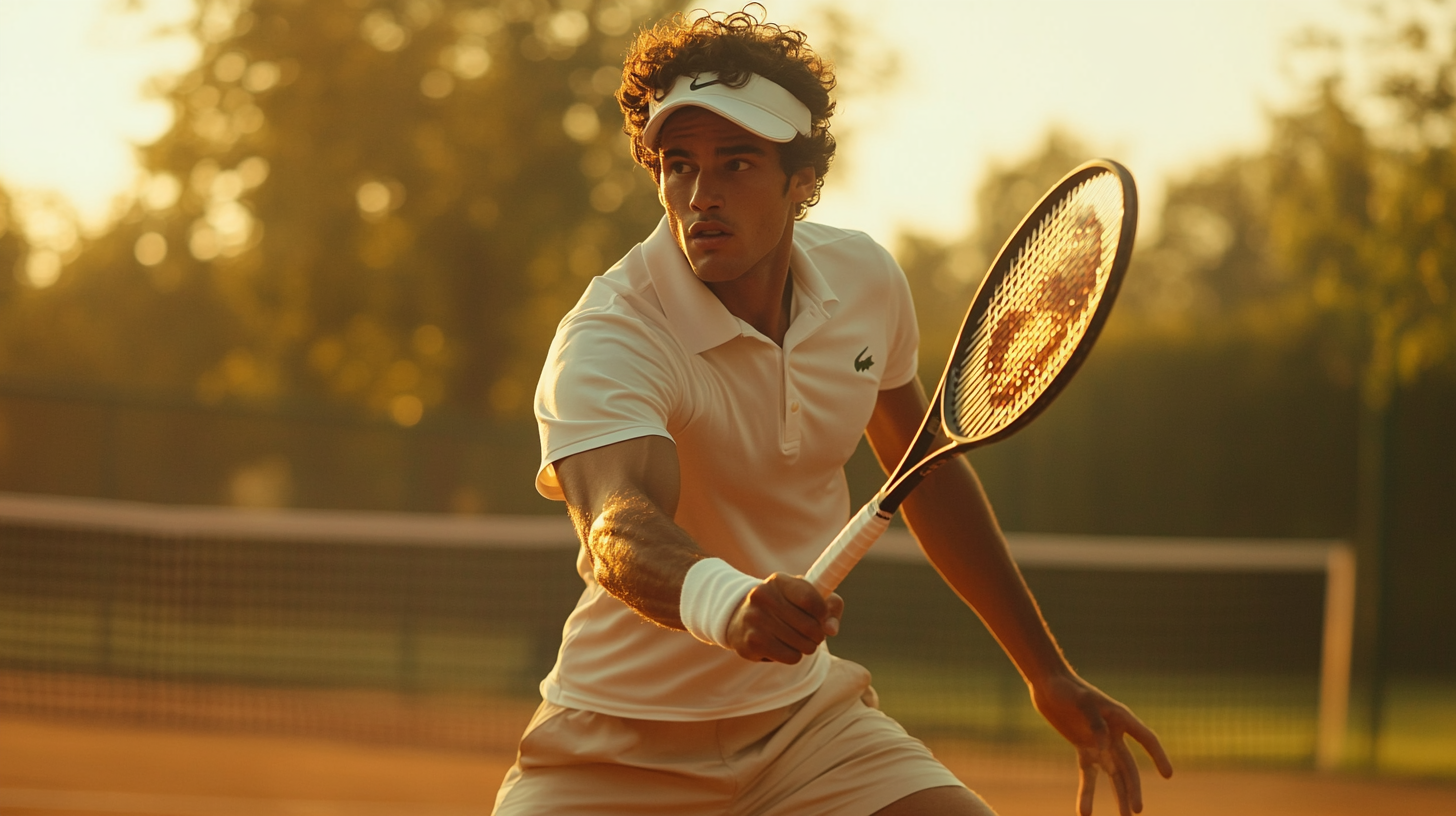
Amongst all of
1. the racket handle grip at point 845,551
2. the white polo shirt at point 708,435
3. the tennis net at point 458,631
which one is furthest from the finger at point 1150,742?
the tennis net at point 458,631

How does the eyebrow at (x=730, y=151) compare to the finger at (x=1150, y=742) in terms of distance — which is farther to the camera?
the finger at (x=1150, y=742)

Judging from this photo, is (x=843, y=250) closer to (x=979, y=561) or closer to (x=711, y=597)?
(x=979, y=561)

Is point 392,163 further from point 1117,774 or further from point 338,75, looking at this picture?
point 1117,774

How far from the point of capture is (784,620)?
6.31 feet

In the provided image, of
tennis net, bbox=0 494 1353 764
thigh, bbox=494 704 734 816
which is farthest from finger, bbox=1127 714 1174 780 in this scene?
tennis net, bbox=0 494 1353 764

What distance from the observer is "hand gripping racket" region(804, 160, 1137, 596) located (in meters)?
2.25

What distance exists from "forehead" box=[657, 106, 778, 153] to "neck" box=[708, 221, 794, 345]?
216mm

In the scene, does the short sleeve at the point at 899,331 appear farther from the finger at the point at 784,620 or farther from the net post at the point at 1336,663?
the net post at the point at 1336,663

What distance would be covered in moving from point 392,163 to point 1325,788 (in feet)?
32.4

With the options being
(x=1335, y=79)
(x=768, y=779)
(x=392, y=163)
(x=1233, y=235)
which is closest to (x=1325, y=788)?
(x=1335, y=79)

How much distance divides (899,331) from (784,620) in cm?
127

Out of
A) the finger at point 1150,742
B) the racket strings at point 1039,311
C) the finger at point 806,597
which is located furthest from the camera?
the finger at point 1150,742

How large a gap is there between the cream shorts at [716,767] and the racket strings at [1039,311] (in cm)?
63

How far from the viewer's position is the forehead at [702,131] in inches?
106
